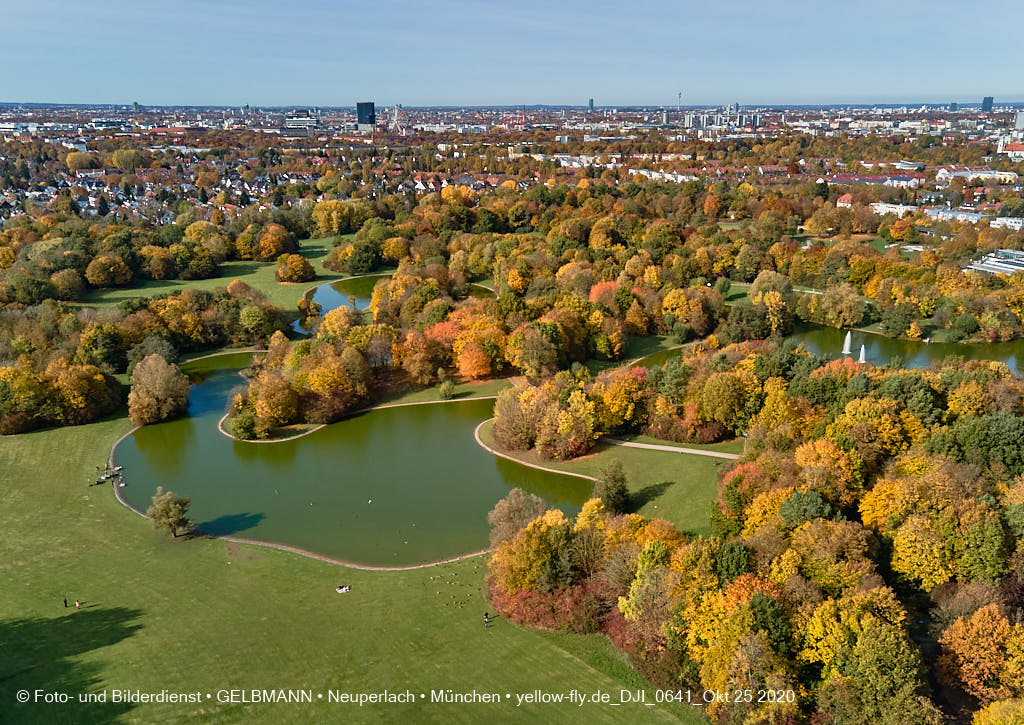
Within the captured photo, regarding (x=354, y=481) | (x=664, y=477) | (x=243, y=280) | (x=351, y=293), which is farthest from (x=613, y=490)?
(x=243, y=280)

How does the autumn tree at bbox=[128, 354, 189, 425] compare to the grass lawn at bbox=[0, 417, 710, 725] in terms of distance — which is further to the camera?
the autumn tree at bbox=[128, 354, 189, 425]

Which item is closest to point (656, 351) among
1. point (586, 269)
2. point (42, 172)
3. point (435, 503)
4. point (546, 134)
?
point (586, 269)

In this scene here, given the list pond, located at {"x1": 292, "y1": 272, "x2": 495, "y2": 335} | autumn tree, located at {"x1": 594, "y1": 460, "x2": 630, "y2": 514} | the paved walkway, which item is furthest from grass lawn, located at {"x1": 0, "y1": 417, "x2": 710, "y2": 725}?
pond, located at {"x1": 292, "y1": 272, "x2": 495, "y2": 335}

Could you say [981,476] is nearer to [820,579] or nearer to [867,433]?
[867,433]

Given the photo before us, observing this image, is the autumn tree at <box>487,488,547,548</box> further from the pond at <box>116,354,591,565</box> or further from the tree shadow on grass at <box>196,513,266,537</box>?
the tree shadow on grass at <box>196,513,266,537</box>

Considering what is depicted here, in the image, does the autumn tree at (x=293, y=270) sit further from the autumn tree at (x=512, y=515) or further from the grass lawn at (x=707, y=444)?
the autumn tree at (x=512, y=515)

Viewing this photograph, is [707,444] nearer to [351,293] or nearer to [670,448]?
[670,448]
